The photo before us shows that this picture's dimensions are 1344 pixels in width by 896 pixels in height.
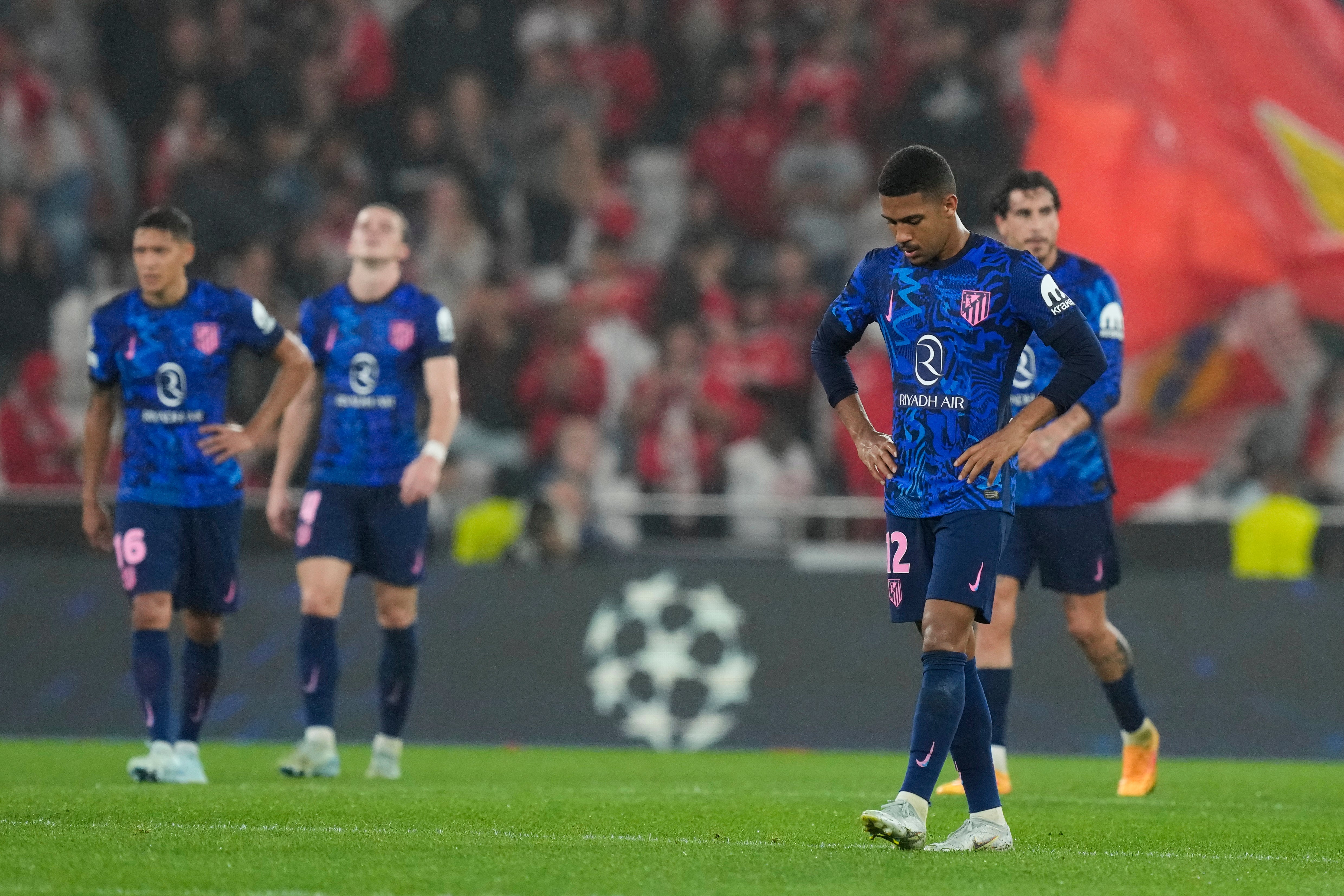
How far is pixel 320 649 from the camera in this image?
8500mm

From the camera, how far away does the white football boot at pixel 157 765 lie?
26.4ft

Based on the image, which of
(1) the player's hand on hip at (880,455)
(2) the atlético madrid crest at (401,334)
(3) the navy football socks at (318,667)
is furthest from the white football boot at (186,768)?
(1) the player's hand on hip at (880,455)

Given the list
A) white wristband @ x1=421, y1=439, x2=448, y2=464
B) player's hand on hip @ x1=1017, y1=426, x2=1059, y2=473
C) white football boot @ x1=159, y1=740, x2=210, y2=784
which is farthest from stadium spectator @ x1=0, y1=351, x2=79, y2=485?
player's hand on hip @ x1=1017, y1=426, x2=1059, y2=473

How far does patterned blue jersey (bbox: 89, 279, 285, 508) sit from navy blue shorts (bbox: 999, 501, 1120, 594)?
3455 mm

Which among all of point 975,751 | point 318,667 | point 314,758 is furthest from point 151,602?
point 975,751

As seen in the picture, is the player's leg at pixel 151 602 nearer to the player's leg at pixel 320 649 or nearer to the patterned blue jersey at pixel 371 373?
the player's leg at pixel 320 649

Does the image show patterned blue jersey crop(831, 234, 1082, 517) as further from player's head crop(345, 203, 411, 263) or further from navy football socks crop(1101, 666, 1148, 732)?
player's head crop(345, 203, 411, 263)

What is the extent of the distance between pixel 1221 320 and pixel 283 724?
9232mm

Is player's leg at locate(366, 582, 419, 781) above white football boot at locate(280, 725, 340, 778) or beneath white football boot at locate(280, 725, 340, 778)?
above

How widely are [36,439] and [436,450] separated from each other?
7545 mm

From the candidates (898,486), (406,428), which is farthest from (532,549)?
(898,486)

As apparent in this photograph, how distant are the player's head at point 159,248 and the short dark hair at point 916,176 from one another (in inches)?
155

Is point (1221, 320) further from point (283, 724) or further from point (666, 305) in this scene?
point (283, 724)

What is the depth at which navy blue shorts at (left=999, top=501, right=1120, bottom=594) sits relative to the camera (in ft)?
26.5
